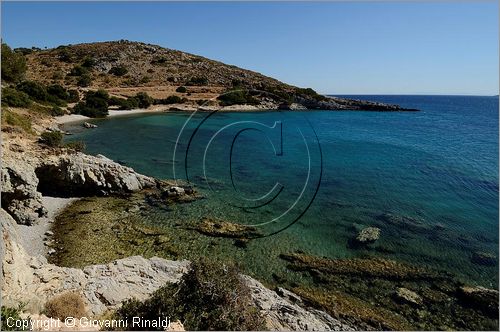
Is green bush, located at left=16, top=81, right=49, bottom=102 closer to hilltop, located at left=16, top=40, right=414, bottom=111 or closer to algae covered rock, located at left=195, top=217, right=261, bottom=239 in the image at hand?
hilltop, located at left=16, top=40, right=414, bottom=111

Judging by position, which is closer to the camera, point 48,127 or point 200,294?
point 200,294

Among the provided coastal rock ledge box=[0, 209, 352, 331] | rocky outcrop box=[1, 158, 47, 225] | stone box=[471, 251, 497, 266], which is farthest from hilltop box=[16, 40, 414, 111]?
coastal rock ledge box=[0, 209, 352, 331]

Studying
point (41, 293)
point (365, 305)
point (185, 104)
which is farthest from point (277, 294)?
point (185, 104)

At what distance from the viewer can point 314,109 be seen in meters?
89.1

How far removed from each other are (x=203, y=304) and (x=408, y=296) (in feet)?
28.7

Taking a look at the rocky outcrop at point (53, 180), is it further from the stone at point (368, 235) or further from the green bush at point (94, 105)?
the green bush at point (94, 105)

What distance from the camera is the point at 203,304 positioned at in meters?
8.98

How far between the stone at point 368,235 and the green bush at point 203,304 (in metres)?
9.99

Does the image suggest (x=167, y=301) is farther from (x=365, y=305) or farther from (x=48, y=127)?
(x=48, y=127)

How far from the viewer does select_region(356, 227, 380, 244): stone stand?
17859 mm

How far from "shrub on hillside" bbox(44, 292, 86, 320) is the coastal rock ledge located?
0.26 m

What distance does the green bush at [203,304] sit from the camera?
8609 mm

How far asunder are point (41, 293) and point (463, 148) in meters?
51.4

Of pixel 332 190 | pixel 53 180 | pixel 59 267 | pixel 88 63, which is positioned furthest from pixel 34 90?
pixel 59 267
